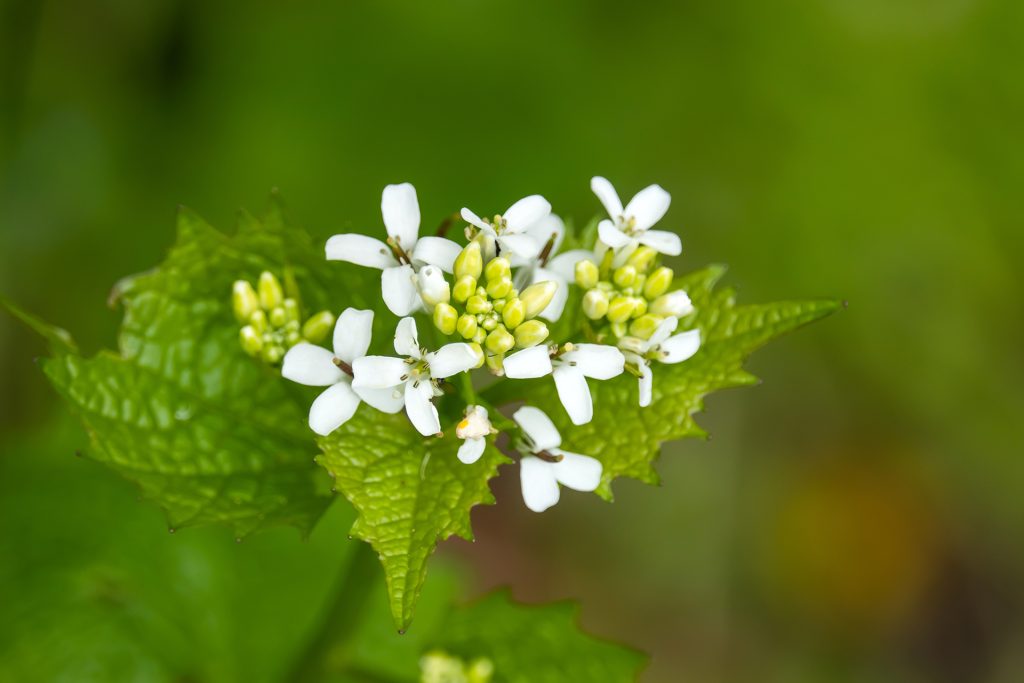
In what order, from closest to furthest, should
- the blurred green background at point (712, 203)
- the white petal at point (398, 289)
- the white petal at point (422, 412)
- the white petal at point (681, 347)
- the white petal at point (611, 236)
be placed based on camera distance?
the white petal at point (422, 412) < the white petal at point (398, 289) < the white petal at point (611, 236) < the white petal at point (681, 347) < the blurred green background at point (712, 203)

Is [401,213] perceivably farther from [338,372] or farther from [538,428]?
[538,428]

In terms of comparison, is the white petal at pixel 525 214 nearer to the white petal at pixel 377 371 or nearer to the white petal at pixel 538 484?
the white petal at pixel 377 371

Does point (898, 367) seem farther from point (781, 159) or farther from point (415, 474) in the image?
point (415, 474)

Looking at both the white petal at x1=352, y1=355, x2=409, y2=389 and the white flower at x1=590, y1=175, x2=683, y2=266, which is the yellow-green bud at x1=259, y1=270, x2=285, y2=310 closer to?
the white petal at x1=352, y1=355, x2=409, y2=389

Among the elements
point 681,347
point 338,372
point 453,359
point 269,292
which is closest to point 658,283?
point 681,347

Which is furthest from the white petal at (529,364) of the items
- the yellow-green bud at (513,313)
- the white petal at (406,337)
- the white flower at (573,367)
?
the white petal at (406,337)

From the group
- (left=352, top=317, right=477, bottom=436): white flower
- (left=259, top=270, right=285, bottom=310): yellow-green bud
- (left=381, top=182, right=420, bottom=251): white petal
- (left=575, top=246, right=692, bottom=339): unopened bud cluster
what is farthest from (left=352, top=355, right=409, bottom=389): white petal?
(left=575, top=246, right=692, bottom=339): unopened bud cluster
